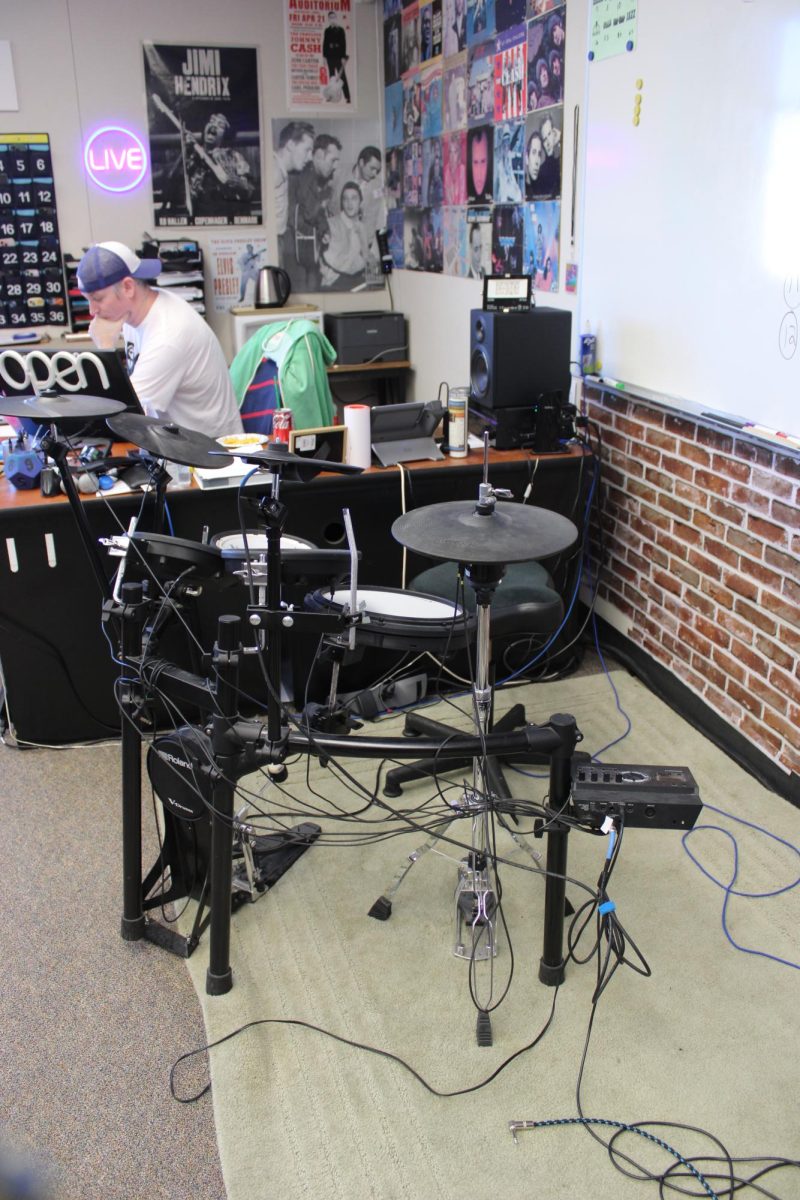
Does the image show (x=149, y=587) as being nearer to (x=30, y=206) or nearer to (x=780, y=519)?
(x=780, y=519)

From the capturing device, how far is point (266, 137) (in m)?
5.02

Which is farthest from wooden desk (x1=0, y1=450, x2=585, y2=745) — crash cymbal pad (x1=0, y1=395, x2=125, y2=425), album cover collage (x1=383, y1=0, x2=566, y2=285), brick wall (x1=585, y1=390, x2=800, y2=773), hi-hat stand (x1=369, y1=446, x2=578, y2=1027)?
album cover collage (x1=383, y1=0, x2=566, y2=285)

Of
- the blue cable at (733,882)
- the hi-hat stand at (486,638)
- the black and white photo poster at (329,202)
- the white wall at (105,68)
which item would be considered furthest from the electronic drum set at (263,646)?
the black and white photo poster at (329,202)

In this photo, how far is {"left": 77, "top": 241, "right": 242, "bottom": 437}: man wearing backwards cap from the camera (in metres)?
3.11

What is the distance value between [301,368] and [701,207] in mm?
1460

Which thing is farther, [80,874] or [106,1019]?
[80,874]

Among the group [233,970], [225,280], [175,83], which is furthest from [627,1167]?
[175,83]

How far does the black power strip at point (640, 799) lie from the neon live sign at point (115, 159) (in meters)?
4.34

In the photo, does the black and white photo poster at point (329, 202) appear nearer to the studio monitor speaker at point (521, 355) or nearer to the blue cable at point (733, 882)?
the studio monitor speaker at point (521, 355)

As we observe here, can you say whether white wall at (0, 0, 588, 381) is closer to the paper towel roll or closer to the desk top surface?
the desk top surface

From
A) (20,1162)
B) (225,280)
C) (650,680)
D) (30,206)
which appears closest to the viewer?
(20,1162)

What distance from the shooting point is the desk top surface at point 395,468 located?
2714mm

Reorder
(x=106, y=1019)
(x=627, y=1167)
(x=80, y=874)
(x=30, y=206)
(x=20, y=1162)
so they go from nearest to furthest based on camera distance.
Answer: (x=20, y=1162) < (x=627, y=1167) < (x=106, y=1019) < (x=80, y=874) < (x=30, y=206)

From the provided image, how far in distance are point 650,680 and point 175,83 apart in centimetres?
383
